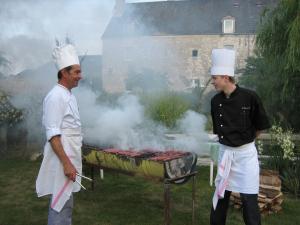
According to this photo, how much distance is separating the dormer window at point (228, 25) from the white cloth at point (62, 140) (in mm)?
27347

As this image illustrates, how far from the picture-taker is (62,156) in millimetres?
3074

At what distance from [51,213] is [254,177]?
1.79 m

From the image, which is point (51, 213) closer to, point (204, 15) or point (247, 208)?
point (247, 208)

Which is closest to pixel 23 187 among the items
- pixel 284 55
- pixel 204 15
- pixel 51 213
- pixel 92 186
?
pixel 92 186

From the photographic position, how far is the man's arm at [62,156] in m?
3.06

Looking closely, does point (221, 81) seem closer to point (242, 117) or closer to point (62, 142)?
point (242, 117)

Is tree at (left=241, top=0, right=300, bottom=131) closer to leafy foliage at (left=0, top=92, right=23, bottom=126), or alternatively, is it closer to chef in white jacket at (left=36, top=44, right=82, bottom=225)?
chef in white jacket at (left=36, top=44, right=82, bottom=225)

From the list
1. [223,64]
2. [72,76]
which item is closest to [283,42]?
[223,64]

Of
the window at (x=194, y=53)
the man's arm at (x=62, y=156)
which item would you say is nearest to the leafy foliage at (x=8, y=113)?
the man's arm at (x=62, y=156)

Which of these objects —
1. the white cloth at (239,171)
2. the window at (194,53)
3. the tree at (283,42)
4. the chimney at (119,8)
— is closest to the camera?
the white cloth at (239,171)

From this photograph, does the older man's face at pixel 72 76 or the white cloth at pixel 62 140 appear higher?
the older man's face at pixel 72 76

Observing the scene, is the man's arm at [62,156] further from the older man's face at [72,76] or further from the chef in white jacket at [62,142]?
the older man's face at [72,76]

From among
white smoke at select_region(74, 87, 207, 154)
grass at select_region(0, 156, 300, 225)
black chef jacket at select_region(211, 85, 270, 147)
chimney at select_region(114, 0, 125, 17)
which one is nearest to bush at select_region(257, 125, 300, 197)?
grass at select_region(0, 156, 300, 225)

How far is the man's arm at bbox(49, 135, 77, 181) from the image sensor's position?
10.0ft
